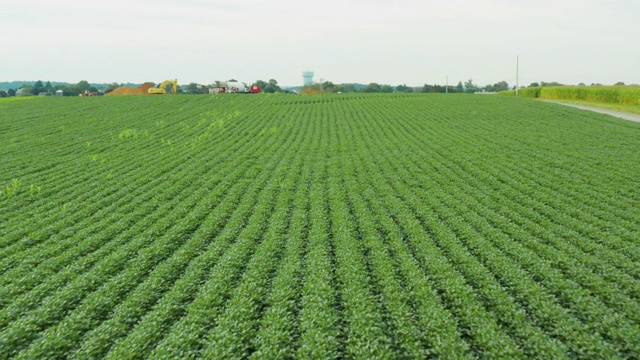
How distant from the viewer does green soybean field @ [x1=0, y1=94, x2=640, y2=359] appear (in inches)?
255

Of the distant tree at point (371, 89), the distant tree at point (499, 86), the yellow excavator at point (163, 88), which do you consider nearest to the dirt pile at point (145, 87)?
the yellow excavator at point (163, 88)

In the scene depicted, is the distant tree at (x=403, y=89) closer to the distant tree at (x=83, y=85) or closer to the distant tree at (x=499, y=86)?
the distant tree at (x=499, y=86)

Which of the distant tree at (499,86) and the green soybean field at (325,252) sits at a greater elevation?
the distant tree at (499,86)

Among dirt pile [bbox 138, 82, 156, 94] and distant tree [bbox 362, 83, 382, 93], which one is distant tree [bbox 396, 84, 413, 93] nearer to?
distant tree [bbox 362, 83, 382, 93]

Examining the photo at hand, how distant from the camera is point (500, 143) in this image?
22.4 metres

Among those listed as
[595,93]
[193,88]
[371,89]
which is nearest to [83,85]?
[193,88]

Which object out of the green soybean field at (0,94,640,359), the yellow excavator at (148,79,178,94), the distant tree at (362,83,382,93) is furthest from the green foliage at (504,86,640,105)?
the yellow excavator at (148,79,178,94)

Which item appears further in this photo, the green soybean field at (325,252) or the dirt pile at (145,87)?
the dirt pile at (145,87)

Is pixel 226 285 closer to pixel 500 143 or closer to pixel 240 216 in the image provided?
pixel 240 216

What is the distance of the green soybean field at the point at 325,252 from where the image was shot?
21.3ft

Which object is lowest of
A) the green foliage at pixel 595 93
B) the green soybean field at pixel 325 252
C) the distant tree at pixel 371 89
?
the green soybean field at pixel 325 252

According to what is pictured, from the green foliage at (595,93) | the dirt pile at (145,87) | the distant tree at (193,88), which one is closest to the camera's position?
the green foliage at (595,93)

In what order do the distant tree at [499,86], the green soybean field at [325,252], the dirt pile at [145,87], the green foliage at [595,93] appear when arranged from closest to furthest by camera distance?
the green soybean field at [325,252] < the green foliage at [595,93] < the dirt pile at [145,87] < the distant tree at [499,86]

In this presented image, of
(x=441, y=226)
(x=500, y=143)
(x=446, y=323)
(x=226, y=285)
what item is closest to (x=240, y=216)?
(x=226, y=285)
